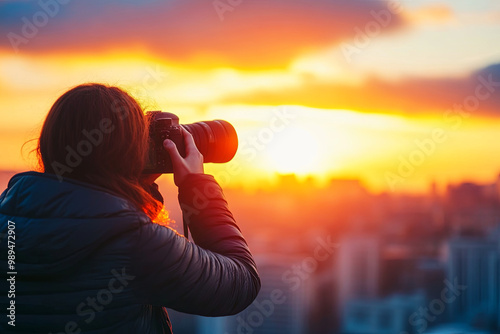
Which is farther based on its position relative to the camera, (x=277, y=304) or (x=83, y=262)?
(x=277, y=304)

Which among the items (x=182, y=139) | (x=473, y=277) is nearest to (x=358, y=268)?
(x=473, y=277)

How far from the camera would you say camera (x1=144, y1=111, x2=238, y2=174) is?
0.73 m

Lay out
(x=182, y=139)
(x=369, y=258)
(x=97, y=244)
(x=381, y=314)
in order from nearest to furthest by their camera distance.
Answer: (x=97, y=244) < (x=182, y=139) < (x=381, y=314) < (x=369, y=258)

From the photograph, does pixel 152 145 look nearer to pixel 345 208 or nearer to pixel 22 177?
pixel 22 177

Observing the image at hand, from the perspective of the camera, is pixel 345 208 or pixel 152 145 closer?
pixel 152 145

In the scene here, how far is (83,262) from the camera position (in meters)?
0.56

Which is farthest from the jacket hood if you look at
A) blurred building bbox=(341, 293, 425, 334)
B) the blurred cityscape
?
blurred building bbox=(341, 293, 425, 334)

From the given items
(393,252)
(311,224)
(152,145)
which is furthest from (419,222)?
(152,145)

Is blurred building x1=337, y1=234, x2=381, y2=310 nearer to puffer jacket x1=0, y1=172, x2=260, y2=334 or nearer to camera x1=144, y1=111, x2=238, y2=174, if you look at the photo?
camera x1=144, y1=111, x2=238, y2=174

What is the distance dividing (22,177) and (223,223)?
0.72 ft

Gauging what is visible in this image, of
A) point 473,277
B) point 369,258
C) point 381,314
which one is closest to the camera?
point 473,277

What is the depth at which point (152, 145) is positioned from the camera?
74 centimetres

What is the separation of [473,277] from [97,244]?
22.1 feet

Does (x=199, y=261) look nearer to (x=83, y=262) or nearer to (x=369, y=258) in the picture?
(x=83, y=262)
